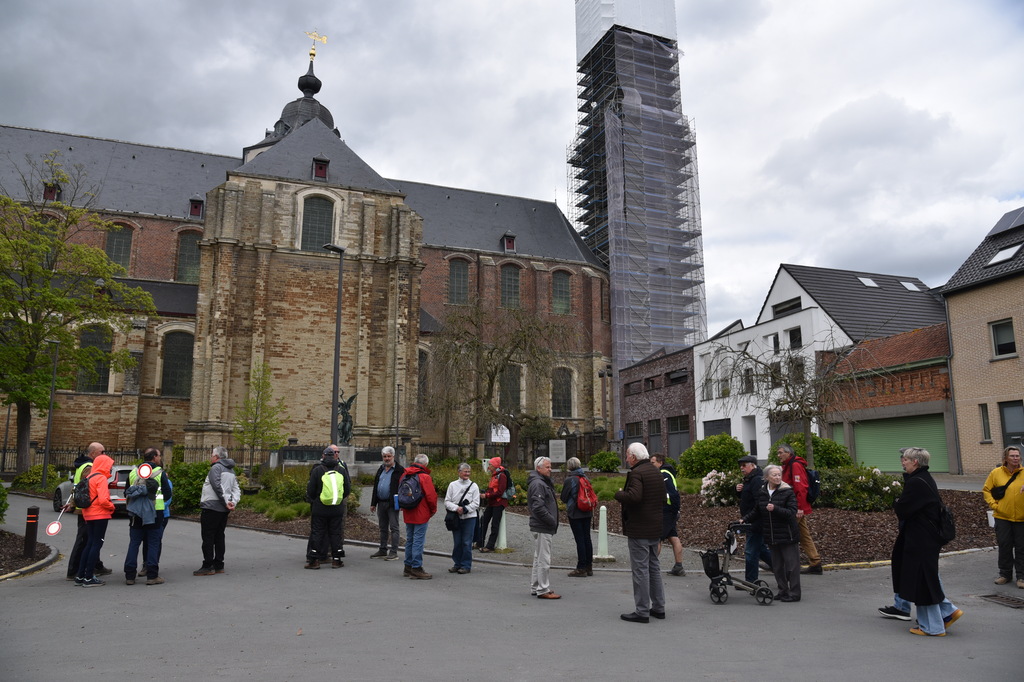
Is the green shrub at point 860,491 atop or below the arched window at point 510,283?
below

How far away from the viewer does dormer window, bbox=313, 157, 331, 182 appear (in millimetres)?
33188

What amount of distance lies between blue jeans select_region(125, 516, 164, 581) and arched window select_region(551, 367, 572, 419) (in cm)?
3507

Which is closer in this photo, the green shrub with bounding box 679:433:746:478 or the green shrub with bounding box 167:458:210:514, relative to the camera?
the green shrub with bounding box 167:458:210:514

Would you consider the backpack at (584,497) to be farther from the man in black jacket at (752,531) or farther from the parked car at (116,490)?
the parked car at (116,490)

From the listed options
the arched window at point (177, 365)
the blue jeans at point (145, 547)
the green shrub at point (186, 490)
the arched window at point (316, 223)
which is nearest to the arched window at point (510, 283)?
the arched window at point (316, 223)

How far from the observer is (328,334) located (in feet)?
105

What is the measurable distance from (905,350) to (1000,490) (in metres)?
17.7

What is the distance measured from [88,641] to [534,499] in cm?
461

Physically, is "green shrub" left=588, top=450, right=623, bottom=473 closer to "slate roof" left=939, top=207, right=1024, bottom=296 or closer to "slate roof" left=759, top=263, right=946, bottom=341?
"slate roof" left=759, top=263, right=946, bottom=341

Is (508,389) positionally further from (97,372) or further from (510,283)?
(97,372)

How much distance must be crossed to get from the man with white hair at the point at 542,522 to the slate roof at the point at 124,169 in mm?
36058

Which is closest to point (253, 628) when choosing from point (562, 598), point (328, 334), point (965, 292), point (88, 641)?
point (88, 641)

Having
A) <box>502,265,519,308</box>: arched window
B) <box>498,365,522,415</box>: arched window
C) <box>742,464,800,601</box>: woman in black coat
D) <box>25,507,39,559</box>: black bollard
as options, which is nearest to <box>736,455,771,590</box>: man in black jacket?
<box>742,464,800,601</box>: woman in black coat

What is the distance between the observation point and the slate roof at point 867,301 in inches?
1107
